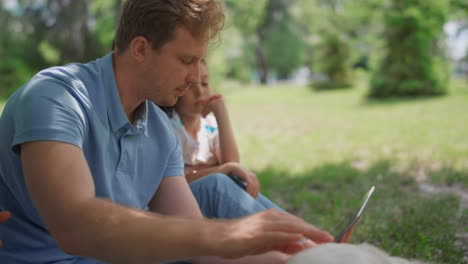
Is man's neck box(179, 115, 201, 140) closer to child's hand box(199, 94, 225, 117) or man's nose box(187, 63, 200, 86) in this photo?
child's hand box(199, 94, 225, 117)

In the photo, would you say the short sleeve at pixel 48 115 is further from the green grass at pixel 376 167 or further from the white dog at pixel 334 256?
the green grass at pixel 376 167

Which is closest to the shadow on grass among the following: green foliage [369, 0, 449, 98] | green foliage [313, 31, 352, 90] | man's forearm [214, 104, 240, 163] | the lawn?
the lawn

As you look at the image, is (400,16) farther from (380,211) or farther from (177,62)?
(177,62)

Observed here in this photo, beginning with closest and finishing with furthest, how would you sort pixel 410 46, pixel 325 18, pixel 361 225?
pixel 361 225 → pixel 410 46 → pixel 325 18

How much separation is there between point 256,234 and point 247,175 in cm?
138

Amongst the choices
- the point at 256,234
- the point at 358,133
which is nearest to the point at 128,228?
the point at 256,234

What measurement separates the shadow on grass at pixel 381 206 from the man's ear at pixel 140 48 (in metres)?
1.14

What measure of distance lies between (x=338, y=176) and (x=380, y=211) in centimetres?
144

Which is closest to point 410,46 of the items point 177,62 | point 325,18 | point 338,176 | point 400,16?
point 400,16

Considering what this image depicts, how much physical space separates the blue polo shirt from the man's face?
12 centimetres

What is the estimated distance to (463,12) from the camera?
1455 centimetres

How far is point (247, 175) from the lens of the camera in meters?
2.57

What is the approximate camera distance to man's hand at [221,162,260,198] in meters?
2.50

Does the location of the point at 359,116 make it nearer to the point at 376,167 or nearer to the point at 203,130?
the point at 376,167
